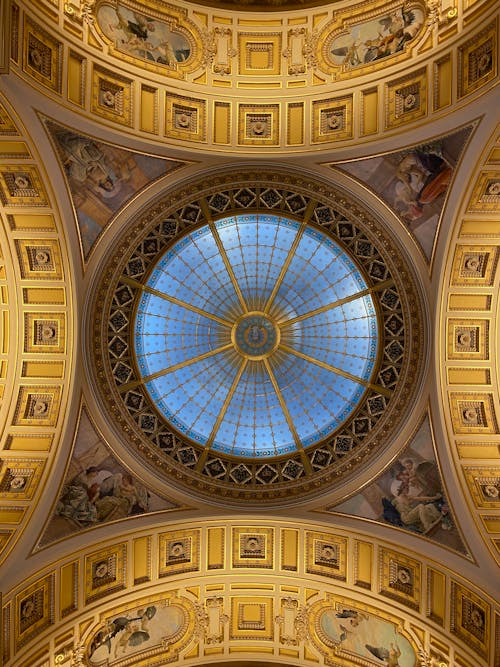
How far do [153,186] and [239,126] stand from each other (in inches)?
108

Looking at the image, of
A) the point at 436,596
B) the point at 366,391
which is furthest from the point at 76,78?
the point at 436,596

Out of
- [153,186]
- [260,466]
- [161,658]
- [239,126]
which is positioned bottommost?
[161,658]

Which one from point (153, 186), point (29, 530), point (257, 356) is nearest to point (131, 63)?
point (153, 186)

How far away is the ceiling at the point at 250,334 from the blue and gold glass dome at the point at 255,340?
0.07 m

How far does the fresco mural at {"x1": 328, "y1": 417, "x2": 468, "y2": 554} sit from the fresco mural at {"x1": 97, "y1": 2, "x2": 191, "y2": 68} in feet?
38.4

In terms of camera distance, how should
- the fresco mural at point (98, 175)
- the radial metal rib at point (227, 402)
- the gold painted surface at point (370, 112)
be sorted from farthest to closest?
the radial metal rib at point (227, 402) → the gold painted surface at point (370, 112) → the fresco mural at point (98, 175)

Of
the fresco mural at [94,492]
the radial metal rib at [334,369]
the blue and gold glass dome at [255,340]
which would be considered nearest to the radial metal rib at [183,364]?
the blue and gold glass dome at [255,340]

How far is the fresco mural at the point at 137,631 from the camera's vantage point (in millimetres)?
18625

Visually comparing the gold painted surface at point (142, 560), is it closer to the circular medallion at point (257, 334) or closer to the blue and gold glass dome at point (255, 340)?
the blue and gold glass dome at point (255, 340)

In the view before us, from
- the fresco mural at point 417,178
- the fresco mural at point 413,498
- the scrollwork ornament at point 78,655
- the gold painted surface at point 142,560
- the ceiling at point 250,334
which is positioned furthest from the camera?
the gold painted surface at point 142,560

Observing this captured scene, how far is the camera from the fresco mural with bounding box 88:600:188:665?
18.6 m

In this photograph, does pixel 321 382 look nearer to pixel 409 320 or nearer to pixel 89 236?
pixel 409 320

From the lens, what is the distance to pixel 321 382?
2112 cm

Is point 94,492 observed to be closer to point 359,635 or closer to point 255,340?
point 255,340
